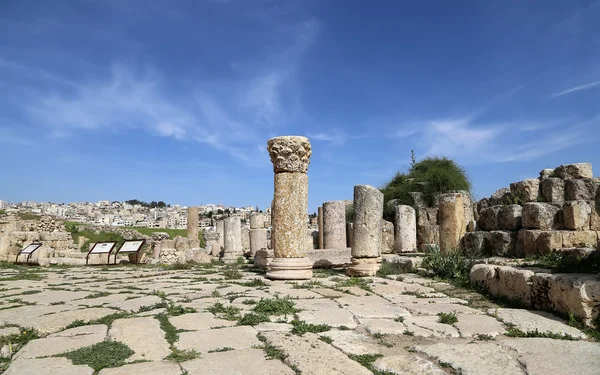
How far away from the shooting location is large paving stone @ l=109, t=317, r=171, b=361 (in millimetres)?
3771

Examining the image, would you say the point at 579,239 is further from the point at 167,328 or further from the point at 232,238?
the point at 232,238

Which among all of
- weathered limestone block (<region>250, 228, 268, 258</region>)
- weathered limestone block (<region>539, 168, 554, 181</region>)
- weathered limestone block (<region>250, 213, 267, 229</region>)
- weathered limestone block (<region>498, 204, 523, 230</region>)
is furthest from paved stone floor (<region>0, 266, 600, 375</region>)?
weathered limestone block (<region>250, 213, 267, 229</region>)

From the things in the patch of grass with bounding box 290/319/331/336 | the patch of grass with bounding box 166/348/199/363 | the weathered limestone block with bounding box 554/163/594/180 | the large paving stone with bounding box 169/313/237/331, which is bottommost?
the patch of grass with bounding box 166/348/199/363

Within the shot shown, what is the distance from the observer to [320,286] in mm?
8289

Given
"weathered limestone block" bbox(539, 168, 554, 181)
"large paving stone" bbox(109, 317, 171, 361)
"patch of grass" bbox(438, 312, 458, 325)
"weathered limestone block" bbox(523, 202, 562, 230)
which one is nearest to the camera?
"large paving stone" bbox(109, 317, 171, 361)

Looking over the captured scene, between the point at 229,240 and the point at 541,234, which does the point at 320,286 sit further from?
the point at 229,240

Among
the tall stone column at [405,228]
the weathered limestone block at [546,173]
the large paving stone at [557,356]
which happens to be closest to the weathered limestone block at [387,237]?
the tall stone column at [405,228]

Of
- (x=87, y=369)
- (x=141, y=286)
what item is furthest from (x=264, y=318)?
(x=141, y=286)

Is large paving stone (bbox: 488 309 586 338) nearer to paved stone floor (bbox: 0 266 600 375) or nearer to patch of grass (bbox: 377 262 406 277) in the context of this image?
paved stone floor (bbox: 0 266 600 375)

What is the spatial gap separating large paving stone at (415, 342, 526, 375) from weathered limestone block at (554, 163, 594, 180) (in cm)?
920

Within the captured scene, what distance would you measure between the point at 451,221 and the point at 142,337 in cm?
1012

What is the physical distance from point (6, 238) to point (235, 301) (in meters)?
17.6

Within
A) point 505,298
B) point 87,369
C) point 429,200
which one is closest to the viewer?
point 87,369

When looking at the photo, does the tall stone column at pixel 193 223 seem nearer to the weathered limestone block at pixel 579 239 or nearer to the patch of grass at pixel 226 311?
the weathered limestone block at pixel 579 239
